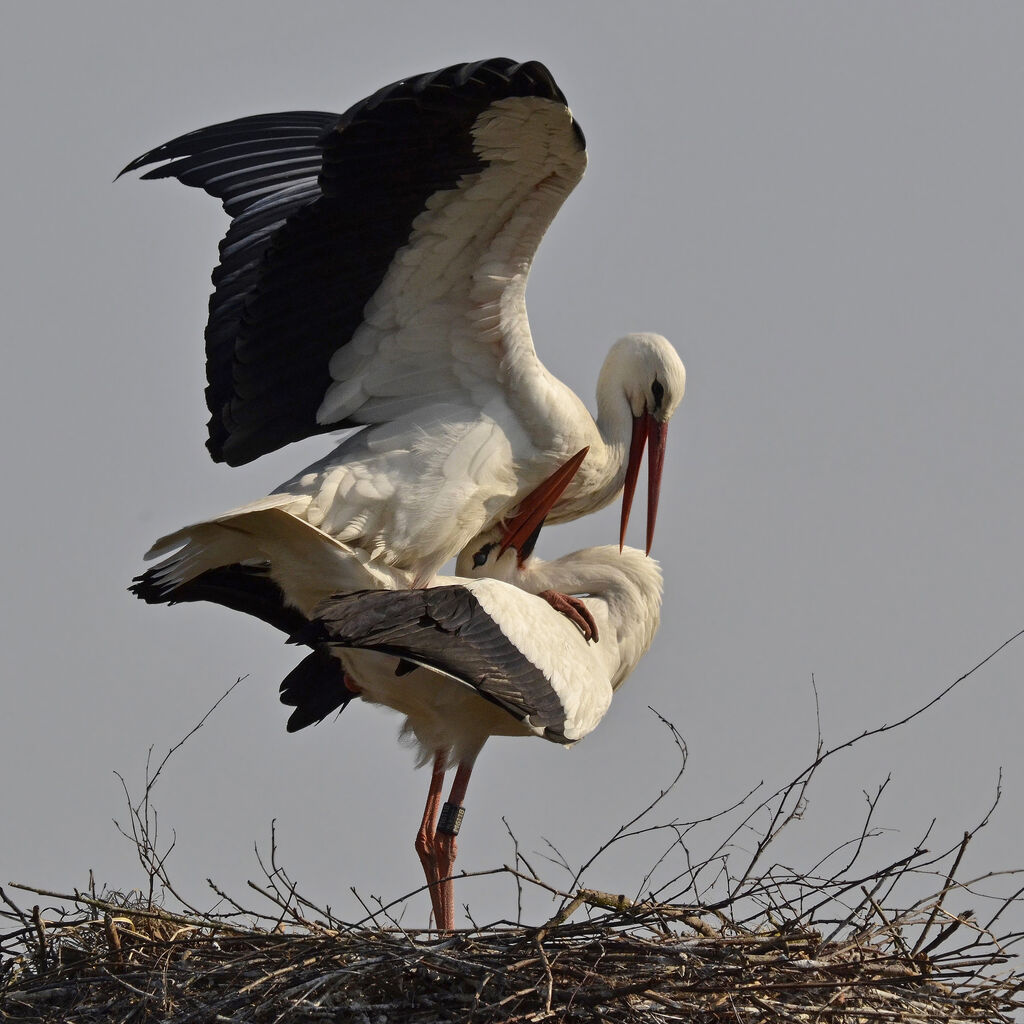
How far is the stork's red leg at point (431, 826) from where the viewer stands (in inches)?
319

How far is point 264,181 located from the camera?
8.80m

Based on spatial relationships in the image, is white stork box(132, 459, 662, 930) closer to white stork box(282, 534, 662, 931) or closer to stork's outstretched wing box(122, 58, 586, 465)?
white stork box(282, 534, 662, 931)

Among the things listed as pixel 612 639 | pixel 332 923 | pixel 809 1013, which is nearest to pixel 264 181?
pixel 612 639

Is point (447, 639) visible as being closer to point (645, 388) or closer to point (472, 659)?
point (472, 659)

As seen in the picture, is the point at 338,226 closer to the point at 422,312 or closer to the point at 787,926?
the point at 422,312

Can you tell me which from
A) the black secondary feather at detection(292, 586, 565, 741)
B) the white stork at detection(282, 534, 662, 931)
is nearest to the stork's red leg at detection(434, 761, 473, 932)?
the white stork at detection(282, 534, 662, 931)

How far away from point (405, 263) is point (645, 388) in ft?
4.08

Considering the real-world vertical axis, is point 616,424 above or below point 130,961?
above

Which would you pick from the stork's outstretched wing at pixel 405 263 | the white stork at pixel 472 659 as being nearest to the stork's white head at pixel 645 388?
the white stork at pixel 472 659

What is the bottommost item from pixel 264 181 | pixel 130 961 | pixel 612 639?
pixel 130 961

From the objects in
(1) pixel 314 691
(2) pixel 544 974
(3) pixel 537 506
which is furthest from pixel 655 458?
(2) pixel 544 974

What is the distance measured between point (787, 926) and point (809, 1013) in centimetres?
40

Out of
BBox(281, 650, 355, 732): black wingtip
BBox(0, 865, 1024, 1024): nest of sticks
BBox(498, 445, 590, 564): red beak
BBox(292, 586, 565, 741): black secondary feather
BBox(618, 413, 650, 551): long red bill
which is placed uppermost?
BBox(618, 413, 650, 551): long red bill

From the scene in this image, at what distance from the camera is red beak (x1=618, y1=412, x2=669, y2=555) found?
822cm
